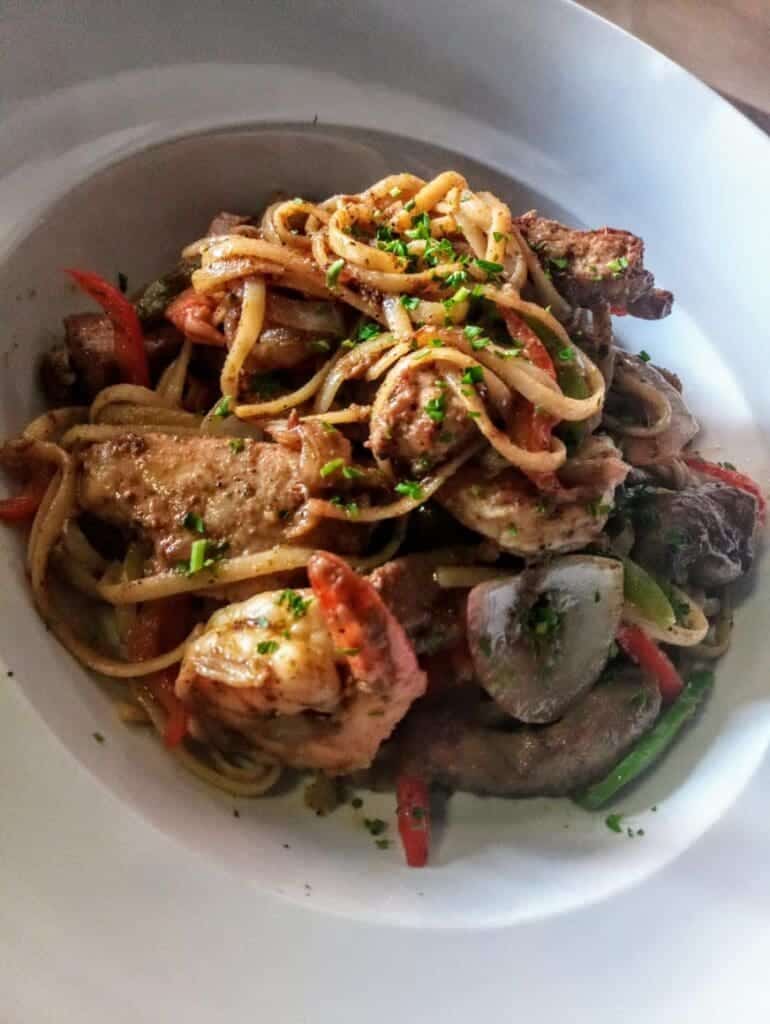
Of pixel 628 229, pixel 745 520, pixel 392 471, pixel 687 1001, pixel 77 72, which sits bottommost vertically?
pixel 687 1001

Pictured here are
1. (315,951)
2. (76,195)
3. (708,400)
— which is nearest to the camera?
(315,951)

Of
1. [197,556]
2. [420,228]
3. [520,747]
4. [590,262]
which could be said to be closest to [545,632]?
[520,747]

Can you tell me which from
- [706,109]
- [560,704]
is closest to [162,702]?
[560,704]

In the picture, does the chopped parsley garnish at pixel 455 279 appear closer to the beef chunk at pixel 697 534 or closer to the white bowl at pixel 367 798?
the beef chunk at pixel 697 534

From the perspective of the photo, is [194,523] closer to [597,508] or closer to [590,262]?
[597,508]

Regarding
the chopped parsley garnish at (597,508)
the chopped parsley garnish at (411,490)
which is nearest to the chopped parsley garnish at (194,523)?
the chopped parsley garnish at (411,490)

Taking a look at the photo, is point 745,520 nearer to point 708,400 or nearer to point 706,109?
point 708,400

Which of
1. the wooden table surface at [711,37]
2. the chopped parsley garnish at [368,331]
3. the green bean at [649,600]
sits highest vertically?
the wooden table surface at [711,37]
